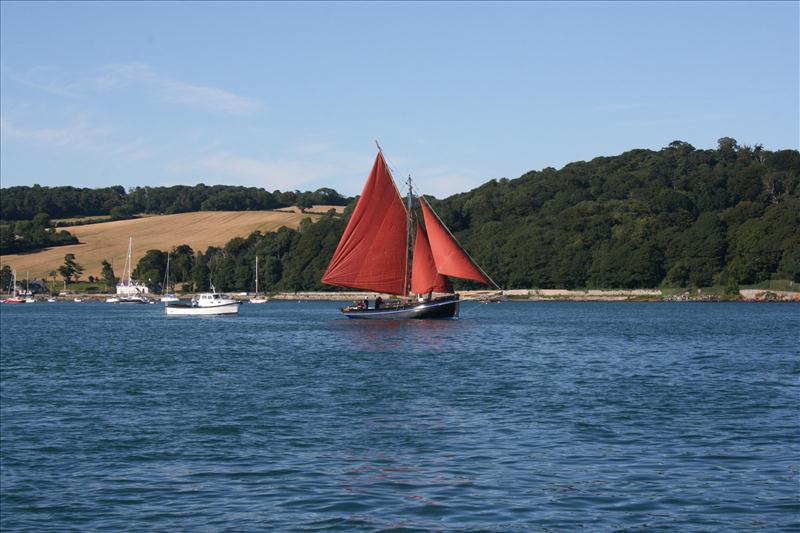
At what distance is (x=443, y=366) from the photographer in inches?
1715

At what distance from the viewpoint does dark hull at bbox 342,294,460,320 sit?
8312cm

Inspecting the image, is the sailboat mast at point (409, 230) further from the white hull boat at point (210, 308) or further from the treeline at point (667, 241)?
the treeline at point (667, 241)

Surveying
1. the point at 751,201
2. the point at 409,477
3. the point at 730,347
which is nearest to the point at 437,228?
the point at 730,347

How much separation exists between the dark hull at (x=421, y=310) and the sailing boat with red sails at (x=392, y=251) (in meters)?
0.10

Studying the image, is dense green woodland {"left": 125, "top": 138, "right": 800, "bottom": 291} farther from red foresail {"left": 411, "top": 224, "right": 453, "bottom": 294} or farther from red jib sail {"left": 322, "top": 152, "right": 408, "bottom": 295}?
red jib sail {"left": 322, "top": 152, "right": 408, "bottom": 295}

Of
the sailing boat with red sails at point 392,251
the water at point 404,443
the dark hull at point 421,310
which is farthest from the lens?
the dark hull at point 421,310

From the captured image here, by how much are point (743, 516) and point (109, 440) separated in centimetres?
1459

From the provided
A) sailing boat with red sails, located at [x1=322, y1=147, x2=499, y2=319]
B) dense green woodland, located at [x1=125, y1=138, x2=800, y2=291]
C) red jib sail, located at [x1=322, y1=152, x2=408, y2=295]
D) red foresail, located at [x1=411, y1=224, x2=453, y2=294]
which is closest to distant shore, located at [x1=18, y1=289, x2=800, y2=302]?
dense green woodland, located at [x1=125, y1=138, x2=800, y2=291]

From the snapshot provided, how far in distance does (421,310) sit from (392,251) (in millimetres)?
6497

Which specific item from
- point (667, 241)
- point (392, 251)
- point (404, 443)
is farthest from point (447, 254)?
point (667, 241)

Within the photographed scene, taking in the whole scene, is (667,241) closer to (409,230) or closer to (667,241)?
(667,241)

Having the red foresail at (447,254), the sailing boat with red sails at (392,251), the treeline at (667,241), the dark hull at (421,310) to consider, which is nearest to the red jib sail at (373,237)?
the sailing boat with red sails at (392,251)

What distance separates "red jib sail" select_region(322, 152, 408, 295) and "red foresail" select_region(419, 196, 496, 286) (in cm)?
214

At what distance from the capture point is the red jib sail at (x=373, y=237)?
77.1 m
